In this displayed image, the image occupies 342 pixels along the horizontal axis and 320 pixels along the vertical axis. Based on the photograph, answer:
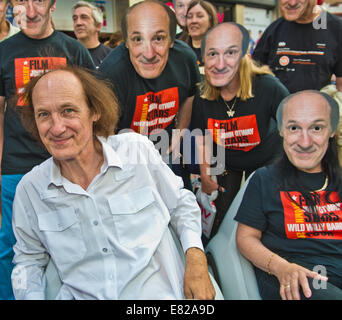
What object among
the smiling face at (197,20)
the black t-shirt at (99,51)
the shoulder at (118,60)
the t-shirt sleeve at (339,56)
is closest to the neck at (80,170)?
the shoulder at (118,60)

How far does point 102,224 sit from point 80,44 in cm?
84

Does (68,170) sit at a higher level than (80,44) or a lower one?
lower

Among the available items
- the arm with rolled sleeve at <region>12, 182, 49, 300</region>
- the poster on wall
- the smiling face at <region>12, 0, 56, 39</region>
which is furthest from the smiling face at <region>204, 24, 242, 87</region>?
the arm with rolled sleeve at <region>12, 182, 49, 300</region>

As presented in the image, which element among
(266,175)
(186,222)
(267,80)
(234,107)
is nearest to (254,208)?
(266,175)

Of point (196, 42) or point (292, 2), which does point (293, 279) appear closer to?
point (292, 2)

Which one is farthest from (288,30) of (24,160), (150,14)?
(24,160)

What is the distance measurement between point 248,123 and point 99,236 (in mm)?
872

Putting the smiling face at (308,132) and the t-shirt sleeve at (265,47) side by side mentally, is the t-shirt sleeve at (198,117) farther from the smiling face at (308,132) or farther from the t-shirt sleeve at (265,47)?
the smiling face at (308,132)

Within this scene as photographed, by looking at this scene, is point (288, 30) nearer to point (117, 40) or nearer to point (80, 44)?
point (117, 40)

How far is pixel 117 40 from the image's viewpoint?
1.58 m

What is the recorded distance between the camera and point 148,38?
145 centimetres

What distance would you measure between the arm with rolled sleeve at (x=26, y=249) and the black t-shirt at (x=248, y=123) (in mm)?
912

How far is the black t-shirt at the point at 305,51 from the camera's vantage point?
1.55 m

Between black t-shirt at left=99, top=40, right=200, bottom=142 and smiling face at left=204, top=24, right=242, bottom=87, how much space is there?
0.63 feet
